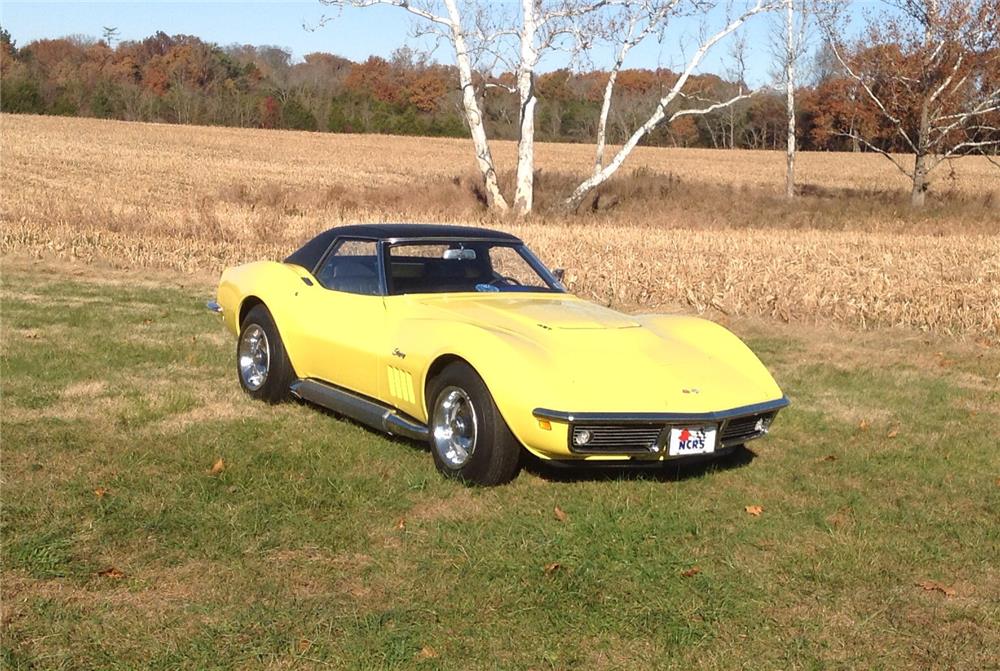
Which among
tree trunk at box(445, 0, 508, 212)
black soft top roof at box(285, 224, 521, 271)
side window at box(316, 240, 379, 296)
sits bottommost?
side window at box(316, 240, 379, 296)

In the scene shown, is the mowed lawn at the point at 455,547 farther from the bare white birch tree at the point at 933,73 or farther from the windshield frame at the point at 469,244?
the bare white birch tree at the point at 933,73

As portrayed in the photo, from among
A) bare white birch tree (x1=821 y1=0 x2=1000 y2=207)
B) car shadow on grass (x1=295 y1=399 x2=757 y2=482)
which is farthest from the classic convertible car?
bare white birch tree (x1=821 y1=0 x2=1000 y2=207)

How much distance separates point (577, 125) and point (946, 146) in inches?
2016

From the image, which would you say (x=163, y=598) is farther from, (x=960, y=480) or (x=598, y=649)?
(x=960, y=480)

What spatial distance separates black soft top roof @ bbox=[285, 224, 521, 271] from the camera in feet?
23.1

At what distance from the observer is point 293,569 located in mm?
4480

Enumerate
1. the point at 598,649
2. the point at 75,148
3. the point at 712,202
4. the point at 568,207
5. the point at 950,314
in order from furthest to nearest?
the point at 75,148 → the point at 712,202 → the point at 568,207 → the point at 950,314 → the point at 598,649

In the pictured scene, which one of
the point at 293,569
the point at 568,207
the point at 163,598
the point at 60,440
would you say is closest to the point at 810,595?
the point at 293,569

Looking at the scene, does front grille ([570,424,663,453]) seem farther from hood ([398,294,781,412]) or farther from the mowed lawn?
the mowed lawn

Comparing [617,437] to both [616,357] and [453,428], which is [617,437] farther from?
[453,428]

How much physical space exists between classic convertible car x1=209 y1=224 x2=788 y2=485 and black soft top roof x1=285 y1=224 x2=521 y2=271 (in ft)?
0.05

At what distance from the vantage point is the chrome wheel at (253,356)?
7.54 m

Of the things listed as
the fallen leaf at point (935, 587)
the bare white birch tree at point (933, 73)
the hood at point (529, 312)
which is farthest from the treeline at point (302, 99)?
the fallen leaf at point (935, 587)

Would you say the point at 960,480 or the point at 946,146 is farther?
the point at 946,146
